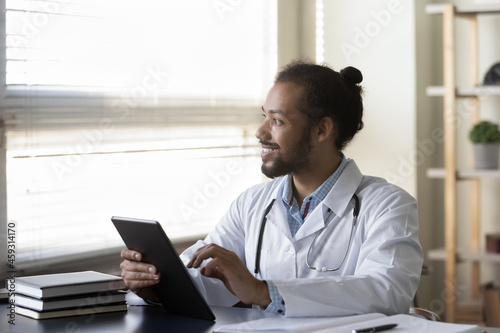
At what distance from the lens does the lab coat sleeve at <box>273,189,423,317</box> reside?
1.61 metres

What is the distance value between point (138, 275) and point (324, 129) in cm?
72

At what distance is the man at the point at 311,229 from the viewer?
64.2 inches

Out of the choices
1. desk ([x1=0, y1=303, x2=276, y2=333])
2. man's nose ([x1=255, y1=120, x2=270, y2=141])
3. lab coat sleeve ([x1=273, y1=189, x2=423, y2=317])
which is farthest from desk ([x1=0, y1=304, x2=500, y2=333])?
man's nose ([x1=255, y1=120, x2=270, y2=141])

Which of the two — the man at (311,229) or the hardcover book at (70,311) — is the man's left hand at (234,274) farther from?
the hardcover book at (70,311)

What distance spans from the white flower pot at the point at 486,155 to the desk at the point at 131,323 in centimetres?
221

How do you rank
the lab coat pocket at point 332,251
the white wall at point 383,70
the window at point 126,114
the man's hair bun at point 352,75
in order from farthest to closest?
1. the white wall at point 383,70
2. the window at point 126,114
3. the man's hair bun at point 352,75
4. the lab coat pocket at point 332,251

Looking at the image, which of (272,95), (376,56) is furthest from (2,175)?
(376,56)

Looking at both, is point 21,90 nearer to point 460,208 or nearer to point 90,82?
point 90,82

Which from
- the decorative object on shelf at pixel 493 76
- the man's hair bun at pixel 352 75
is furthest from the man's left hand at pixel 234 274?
the decorative object on shelf at pixel 493 76

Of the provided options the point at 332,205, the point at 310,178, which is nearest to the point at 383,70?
the point at 310,178

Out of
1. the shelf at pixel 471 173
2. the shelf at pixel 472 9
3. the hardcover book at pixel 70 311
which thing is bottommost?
the hardcover book at pixel 70 311

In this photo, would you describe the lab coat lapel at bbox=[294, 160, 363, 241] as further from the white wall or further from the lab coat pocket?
the white wall

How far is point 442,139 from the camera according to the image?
411 centimetres

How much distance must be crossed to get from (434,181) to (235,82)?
52.9 inches
